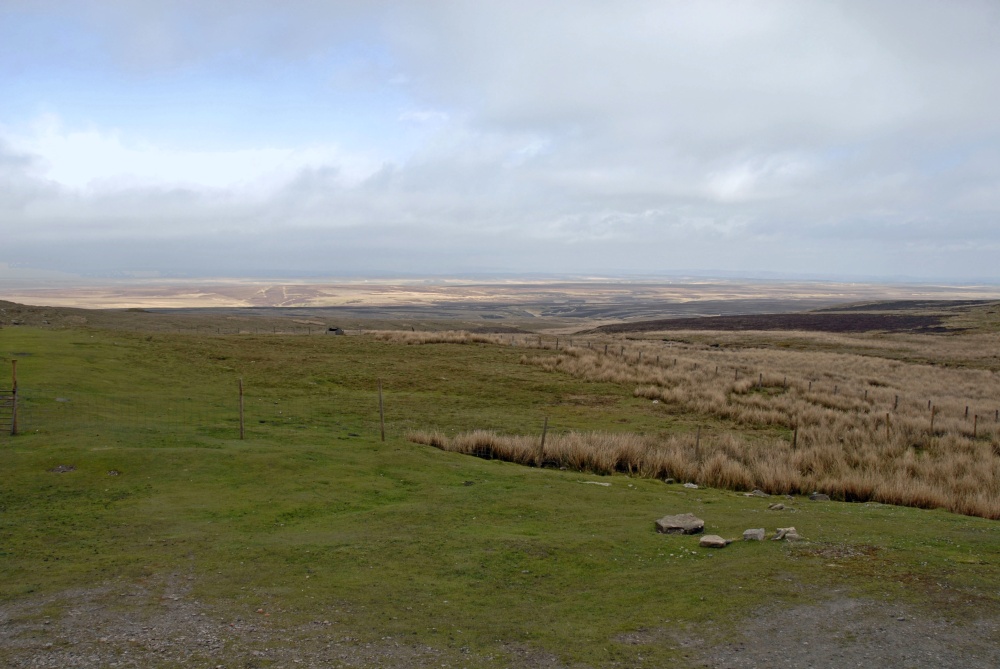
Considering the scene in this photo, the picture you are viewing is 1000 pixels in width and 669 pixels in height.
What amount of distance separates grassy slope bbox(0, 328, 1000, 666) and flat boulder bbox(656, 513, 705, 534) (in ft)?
1.04

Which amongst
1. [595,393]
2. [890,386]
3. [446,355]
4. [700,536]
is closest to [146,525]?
[700,536]

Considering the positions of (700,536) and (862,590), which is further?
(700,536)

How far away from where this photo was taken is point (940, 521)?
1163 cm

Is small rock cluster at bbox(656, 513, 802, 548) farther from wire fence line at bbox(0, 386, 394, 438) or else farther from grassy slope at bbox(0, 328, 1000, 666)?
wire fence line at bbox(0, 386, 394, 438)

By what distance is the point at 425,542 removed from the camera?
10.0 metres

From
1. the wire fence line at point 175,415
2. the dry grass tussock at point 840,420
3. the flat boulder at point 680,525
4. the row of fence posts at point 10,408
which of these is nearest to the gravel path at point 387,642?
the flat boulder at point 680,525

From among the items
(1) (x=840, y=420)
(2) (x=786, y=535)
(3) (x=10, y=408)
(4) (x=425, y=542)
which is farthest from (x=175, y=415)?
(1) (x=840, y=420)

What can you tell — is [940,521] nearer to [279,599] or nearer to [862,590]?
[862,590]

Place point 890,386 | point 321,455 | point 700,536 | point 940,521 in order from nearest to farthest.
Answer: point 700,536
point 940,521
point 321,455
point 890,386

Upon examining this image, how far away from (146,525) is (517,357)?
1115 inches

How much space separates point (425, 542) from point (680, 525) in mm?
3713

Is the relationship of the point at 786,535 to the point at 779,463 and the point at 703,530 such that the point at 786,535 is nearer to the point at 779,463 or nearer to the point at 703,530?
the point at 703,530

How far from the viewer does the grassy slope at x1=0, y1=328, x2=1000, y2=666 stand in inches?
290

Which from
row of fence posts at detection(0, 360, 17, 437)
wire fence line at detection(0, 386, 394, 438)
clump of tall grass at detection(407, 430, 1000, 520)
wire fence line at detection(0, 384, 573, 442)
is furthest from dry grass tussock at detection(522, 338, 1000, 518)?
row of fence posts at detection(0, 360, 17, 437)
